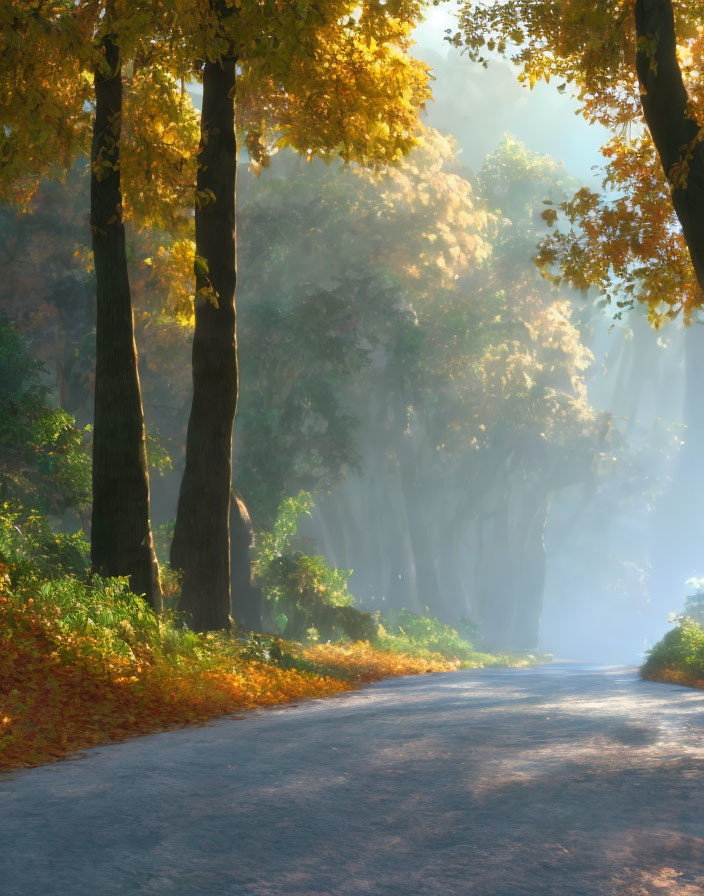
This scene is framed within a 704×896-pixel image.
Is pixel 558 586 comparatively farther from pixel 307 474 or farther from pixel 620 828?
pixel 620 828

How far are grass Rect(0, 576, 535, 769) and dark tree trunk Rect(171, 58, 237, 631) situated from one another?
1290 millimetres

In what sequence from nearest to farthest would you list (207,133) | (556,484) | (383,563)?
(207,133), (383,563), (556,484)

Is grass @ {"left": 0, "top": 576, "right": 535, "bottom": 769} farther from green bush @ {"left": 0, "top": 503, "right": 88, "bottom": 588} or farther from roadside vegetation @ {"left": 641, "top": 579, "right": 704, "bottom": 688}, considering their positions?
roadside vegetation @ {"left": 641, "top": 579, "right": 704, "bottom": 688}

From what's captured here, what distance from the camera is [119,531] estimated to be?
37.3 feet

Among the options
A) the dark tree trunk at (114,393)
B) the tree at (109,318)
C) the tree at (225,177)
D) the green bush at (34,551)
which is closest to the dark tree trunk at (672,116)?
the tree at (225,177)

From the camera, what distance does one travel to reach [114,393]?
37.5 feet

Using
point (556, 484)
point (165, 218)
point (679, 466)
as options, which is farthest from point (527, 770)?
point (679, 466)

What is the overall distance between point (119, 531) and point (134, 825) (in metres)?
7.27

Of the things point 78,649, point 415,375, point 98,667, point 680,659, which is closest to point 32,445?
point 78,649

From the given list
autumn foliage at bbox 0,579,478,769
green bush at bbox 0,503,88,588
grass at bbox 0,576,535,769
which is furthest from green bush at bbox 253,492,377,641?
autumn foliage at bbox 0,579,478,769

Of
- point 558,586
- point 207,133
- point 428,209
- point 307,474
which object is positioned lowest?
point 558,586

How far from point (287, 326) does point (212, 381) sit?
51.7ft

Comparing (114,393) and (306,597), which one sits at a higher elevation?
(114,393)

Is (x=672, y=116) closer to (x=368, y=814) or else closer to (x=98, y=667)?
(x=98, y=667)
